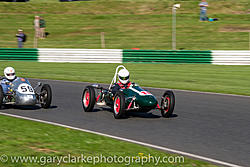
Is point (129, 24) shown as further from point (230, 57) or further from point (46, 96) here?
point (46, 96)

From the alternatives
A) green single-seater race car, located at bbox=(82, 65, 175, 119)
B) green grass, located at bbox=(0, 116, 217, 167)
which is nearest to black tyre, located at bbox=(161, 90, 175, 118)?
green single-seater race car, located at bbox=(82, 65, 175, 119)

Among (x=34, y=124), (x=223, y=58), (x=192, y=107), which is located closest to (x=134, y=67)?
(x=223, y=58)

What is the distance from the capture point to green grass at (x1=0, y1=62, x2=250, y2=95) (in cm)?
1642

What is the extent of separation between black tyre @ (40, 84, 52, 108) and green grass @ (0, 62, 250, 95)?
5909 mm

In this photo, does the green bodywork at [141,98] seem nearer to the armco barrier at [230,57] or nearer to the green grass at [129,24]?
the armco barrier at [230,57]

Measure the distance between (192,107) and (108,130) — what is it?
354 centimetres

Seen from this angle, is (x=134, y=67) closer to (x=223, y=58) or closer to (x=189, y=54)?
(x=189, y=54)

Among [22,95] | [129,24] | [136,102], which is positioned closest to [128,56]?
[129,24]

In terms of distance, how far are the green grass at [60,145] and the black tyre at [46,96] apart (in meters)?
2.33

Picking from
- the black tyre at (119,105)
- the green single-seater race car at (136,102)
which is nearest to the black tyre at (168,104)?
the green single-seater race car at (136,102)

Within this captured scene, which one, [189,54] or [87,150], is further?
[189,54]

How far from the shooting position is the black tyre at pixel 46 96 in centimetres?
1111

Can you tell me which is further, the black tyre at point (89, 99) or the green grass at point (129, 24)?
the green grass at point (129, 24)

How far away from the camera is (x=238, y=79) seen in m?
17.9
